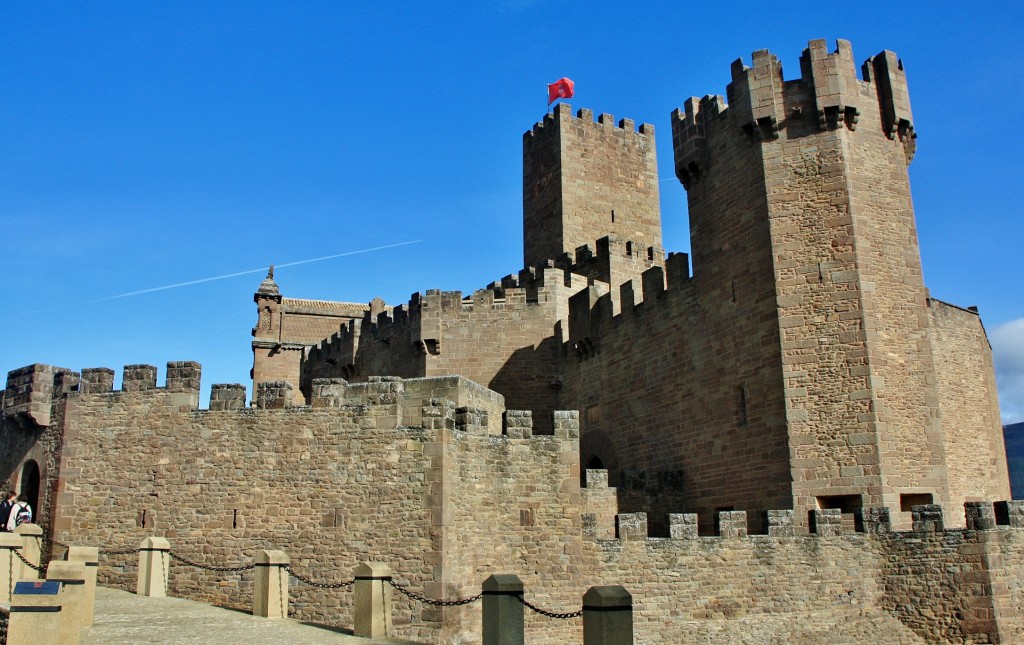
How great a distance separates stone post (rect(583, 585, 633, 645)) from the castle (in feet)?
14.8

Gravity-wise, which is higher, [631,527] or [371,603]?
[631,527]

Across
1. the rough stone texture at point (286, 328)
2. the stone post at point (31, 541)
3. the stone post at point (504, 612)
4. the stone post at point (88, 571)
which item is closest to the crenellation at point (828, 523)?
the stone post at point (504, 612)

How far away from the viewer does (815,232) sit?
16094mm

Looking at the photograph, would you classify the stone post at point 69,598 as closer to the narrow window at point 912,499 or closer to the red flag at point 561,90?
the narrow window at point 912,499

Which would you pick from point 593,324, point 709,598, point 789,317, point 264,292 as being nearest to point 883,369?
point 789,317

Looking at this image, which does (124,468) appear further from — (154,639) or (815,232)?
(815,232)

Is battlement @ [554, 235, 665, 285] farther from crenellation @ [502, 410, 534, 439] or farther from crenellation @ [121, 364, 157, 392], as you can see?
crenellation @ [121, 364, 157, 392]

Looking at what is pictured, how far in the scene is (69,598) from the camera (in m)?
9.15

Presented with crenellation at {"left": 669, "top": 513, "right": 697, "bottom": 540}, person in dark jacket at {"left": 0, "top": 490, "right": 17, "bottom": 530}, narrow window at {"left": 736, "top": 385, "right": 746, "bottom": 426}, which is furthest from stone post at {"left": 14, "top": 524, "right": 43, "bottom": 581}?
narrow window at {"left": 736, "top": 385, "right": 746, "bottom": 426}

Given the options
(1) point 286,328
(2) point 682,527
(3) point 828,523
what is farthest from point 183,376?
(1) point 286,328

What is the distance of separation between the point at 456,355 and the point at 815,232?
421 inches

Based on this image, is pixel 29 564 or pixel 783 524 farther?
pixel 783 524

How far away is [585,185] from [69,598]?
21585 mm

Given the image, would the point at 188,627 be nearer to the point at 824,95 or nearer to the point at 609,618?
the point at 609,618
